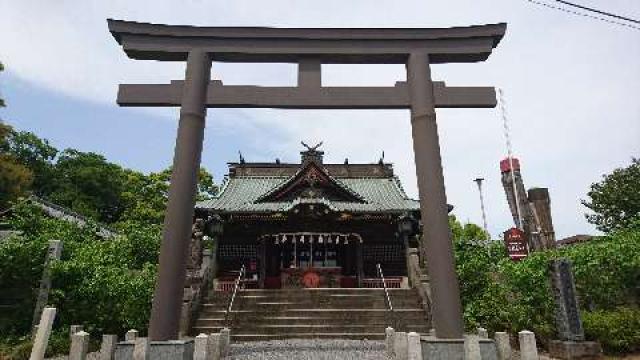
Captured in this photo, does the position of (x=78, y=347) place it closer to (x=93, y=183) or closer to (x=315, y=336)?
(x=315, y=336)

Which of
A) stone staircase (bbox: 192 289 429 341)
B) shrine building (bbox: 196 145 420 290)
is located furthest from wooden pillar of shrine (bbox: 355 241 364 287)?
stone staircase (bbox: 192 289 429 341)

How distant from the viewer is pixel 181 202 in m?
7.84

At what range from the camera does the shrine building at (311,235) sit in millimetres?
19656

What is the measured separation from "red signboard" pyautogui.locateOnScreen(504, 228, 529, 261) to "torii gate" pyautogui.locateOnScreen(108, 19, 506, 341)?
14.9 meters

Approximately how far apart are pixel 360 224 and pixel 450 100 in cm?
1292

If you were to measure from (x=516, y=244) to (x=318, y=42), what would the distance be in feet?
56.6

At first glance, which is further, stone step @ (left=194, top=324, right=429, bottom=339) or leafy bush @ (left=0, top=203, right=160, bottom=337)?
stone step @ (left=194, top=324, right=429, bottom=339)

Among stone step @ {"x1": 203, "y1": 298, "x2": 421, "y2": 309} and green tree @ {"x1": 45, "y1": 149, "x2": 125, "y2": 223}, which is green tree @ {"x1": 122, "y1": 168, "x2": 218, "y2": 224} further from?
stone step @ {"x1": 203, "y1": 298, "x2": 421, "y2": 309}

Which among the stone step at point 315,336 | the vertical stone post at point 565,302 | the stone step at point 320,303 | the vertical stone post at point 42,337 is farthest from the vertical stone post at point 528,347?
the vertical stone post at point 42,337

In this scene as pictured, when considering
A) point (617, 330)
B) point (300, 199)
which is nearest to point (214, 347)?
point (617, 330)

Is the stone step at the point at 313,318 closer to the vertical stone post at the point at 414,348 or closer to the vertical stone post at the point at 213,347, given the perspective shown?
the vertical stone post at the point at 213,347

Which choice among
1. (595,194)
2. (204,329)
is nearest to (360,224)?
(204,329)

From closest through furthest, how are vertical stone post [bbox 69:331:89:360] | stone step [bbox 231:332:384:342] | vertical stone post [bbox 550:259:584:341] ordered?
vertical stone post [bbox 69:331:89:360] → vertical stone post [bbox 550:259:584:341] → stone step [bbox 231:332:384:342]

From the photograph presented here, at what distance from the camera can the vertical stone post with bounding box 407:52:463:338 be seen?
743cm
